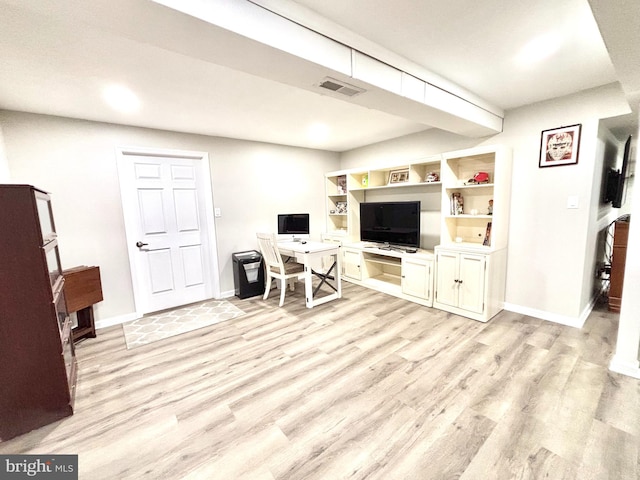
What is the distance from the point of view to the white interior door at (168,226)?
3.30 metres

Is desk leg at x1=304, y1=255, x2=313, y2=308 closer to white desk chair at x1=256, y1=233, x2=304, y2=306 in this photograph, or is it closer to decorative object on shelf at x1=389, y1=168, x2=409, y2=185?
white desk chair at x1=256, y1=233, x2=304, y2=306

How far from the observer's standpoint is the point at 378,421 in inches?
65.1

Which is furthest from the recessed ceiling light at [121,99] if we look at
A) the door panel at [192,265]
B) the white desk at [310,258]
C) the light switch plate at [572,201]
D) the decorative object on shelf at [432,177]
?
the light switch plate at [572,201]

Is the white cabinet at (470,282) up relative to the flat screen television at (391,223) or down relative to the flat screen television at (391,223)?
down

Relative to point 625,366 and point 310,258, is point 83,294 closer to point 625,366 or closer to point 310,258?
point 310,258

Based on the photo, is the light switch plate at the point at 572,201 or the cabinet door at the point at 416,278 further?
the cabinet door at the point at 416,278

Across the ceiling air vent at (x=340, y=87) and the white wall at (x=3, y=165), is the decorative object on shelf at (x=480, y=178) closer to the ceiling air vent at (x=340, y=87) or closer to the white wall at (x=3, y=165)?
the ceiling air vent at (x=340, y=87)

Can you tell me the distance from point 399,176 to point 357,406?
3323 mm

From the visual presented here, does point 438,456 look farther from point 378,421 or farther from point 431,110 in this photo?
point 431,110

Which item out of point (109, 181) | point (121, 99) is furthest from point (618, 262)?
point (109, 181)

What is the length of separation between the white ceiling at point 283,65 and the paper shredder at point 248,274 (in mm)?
1913

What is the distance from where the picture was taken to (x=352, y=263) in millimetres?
4438

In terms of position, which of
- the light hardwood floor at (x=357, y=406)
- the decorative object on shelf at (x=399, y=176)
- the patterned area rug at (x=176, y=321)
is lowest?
the light hardwood floor at (x=357, y=406)

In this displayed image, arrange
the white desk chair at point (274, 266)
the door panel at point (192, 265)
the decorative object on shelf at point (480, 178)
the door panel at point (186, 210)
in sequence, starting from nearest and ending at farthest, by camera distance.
→ the decorative object on shelf at point (480, 178)
the white desk chair at point (274, 266)
the door panel at point (186, 210)
the door panel at point (192, 265)
